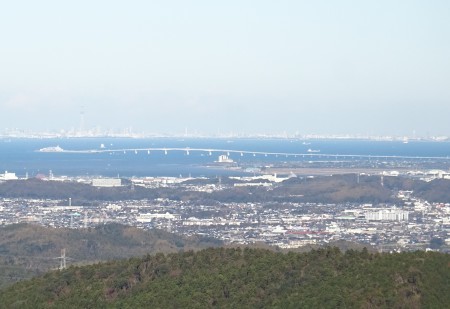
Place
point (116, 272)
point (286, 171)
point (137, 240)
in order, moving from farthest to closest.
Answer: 1. point (286, 171)
2. point (137, 240)
3. point (116, 272)

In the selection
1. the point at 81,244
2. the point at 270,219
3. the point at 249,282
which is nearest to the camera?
the point at 249,282

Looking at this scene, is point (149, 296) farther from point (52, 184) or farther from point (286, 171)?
point (286, 171)

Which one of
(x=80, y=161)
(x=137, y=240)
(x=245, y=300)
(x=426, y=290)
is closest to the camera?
(x=426, y=290)

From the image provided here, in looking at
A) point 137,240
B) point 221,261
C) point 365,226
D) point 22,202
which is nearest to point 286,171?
point 22,202

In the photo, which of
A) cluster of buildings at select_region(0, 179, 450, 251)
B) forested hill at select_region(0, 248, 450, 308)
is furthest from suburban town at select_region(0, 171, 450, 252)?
forested hill at select_region(0, 248, 450, 308)

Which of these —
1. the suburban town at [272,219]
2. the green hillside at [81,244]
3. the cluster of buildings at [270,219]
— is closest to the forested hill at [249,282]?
the green hillside at [81,244]

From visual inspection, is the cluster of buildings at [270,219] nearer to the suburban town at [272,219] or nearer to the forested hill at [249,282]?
the suburban town at [272,219]

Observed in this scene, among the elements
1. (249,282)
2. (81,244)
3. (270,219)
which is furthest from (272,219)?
(249,282)

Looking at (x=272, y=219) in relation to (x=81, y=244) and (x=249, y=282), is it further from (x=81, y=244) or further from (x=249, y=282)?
(x=249, y=282)
